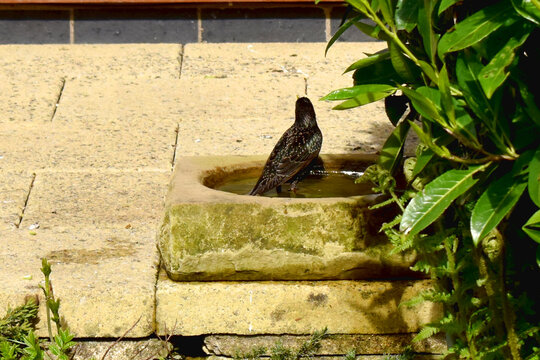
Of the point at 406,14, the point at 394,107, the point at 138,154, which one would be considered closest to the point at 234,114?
the point at 138,154

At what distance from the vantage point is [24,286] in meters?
3.74

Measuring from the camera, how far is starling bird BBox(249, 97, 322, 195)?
4199mm

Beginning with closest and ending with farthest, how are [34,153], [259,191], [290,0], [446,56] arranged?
[446,56] → [259,191] → [34,153] → [290,0]

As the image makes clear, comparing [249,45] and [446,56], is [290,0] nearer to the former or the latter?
[249,45]

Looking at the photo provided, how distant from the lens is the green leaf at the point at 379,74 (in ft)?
9.68

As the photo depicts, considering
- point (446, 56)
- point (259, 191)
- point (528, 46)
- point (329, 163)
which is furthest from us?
point (329, 163)

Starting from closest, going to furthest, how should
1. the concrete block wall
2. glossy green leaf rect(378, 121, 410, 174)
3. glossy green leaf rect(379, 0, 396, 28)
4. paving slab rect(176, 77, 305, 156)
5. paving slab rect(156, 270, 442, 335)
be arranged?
glossy green leaf rect(379, 0, 396, 28)
glossy green leaf rect(378, 121, 410, 174)
paving slab rect(156, 270, 442, 335)
paving slab rect(176, 77, 305, 156)
the concrete block wall

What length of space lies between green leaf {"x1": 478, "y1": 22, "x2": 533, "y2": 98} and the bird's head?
96.3 inches

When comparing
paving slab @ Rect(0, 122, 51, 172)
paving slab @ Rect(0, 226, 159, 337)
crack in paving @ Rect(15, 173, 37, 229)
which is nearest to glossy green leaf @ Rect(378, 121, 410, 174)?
paving slab @ Rect(0, 226, 159, 337)

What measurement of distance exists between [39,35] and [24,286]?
4.09 metres

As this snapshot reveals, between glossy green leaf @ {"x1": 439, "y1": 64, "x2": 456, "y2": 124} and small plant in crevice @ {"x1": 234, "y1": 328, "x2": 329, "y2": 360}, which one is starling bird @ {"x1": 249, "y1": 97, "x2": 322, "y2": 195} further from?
glossy green leaf @ {"x1": 439, "y1": 64, "x2": 456, "y2": 124}

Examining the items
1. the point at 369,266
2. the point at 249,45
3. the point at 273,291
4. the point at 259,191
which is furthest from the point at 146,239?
the point at 249,45

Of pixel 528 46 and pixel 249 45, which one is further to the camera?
pixel 249 45

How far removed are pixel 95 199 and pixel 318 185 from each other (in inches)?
48.8
